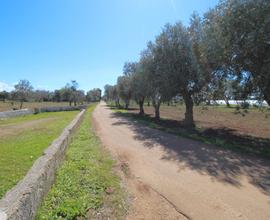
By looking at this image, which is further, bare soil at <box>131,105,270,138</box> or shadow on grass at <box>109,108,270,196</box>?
bare soil at <box>131,105,270,138</box>

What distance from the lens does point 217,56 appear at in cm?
1214

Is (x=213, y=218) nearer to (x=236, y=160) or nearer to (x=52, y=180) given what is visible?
(x=52, y=180)

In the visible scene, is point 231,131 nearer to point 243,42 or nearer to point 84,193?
point 243,42

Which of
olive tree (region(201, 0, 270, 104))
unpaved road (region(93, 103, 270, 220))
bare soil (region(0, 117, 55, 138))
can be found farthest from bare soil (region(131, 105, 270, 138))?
bare soil (region(0, 117, 55, 138))

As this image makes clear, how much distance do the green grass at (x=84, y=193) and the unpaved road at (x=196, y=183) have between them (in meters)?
0.42

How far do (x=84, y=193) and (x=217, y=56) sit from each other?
9.71m

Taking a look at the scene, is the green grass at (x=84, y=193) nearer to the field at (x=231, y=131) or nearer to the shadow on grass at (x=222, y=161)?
the shadow on grass at (x=222, y=161)

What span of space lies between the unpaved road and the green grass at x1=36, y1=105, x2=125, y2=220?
419mm

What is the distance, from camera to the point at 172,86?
1852cm

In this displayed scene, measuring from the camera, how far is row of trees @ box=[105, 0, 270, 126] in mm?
10531

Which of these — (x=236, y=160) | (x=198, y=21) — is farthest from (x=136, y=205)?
(x=198, y=21)

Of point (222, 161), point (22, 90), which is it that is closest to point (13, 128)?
point (222, 161)

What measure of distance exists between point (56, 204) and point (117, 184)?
5.79ft

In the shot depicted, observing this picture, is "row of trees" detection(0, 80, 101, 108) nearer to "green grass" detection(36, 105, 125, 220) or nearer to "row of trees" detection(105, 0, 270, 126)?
"row of trees" detection(105, 0, 270, 126)
